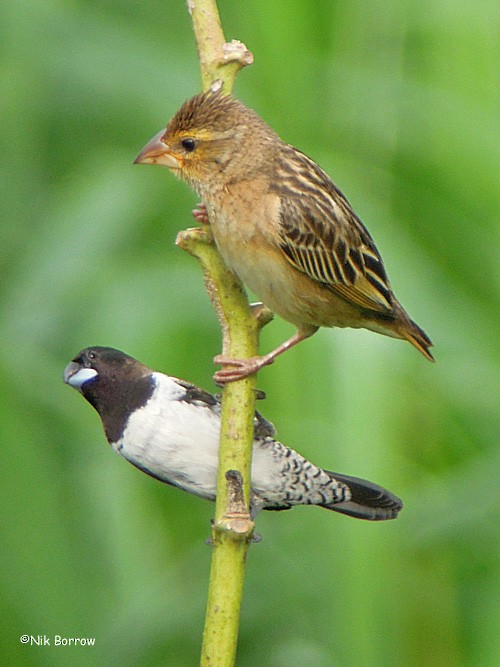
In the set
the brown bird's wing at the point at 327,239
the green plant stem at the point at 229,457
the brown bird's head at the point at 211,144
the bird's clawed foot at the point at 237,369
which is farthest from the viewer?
the brown bird's wing at the point at 327,239

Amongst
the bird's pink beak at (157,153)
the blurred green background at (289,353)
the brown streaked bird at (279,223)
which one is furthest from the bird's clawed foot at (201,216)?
the blurred green background at (289,353)

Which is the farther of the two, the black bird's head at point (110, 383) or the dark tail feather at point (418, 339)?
the dark tail feather at point (418, 339)

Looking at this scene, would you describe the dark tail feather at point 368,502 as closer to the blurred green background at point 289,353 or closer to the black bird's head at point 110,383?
the blurred green background at point 289,353

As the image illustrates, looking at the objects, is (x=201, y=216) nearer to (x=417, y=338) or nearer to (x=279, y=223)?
(x=279, y=223)

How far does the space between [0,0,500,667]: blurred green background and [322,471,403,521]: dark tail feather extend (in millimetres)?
45

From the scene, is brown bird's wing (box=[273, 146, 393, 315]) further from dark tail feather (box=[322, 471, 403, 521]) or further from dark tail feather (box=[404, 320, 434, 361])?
dark tail feather (box=[322, 471, 403, 521])

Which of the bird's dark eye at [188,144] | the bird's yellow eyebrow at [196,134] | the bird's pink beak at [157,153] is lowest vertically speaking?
the bird's pink beak at [157,153]

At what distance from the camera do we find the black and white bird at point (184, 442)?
277 cm

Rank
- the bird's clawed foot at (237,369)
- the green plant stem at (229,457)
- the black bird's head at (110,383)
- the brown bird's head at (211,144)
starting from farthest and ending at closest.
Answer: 1. the brown bird's head at (211,144)
2. the black bird's head at (110,383)
3. the bird's clawed foot at (237,369)
4. the green plant stem at (229,457)

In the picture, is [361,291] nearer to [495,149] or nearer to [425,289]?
[425,289]

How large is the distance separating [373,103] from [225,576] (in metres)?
2.26

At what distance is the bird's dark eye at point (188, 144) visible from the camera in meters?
3.06

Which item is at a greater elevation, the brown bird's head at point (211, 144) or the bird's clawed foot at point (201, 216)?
the brown bird's head at point (211, 144)

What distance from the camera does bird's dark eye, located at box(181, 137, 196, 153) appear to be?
10.0 feet
